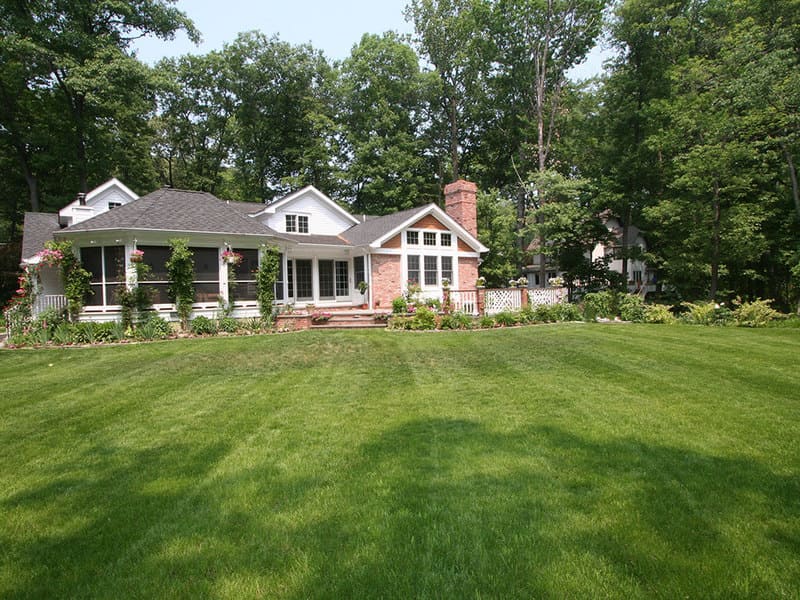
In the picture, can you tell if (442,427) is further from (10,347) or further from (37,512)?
(10,347)

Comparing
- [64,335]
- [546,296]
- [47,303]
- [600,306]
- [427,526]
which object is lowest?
[427,526]

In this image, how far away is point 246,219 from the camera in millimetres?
16516

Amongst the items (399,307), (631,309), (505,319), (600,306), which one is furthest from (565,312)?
(399,307)

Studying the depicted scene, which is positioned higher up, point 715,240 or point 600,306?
point 715,240

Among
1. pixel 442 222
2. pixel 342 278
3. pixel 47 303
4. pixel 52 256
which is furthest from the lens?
pixel 342 278

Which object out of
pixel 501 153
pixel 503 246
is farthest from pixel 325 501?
pixel 501 153

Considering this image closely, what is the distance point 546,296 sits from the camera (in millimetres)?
16844

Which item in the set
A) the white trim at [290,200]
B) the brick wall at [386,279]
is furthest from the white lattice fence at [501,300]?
the white trim at [290,200]

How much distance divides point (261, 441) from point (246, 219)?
44.4ft

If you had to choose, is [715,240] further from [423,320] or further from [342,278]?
[342,278]

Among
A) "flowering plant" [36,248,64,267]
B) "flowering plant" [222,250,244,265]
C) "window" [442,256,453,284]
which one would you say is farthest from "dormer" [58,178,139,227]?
"window" [442,256,453,284]

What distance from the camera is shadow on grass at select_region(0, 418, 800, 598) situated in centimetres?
233

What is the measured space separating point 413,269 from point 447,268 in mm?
1794

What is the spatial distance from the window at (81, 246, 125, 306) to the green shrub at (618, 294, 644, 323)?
1698 cm
